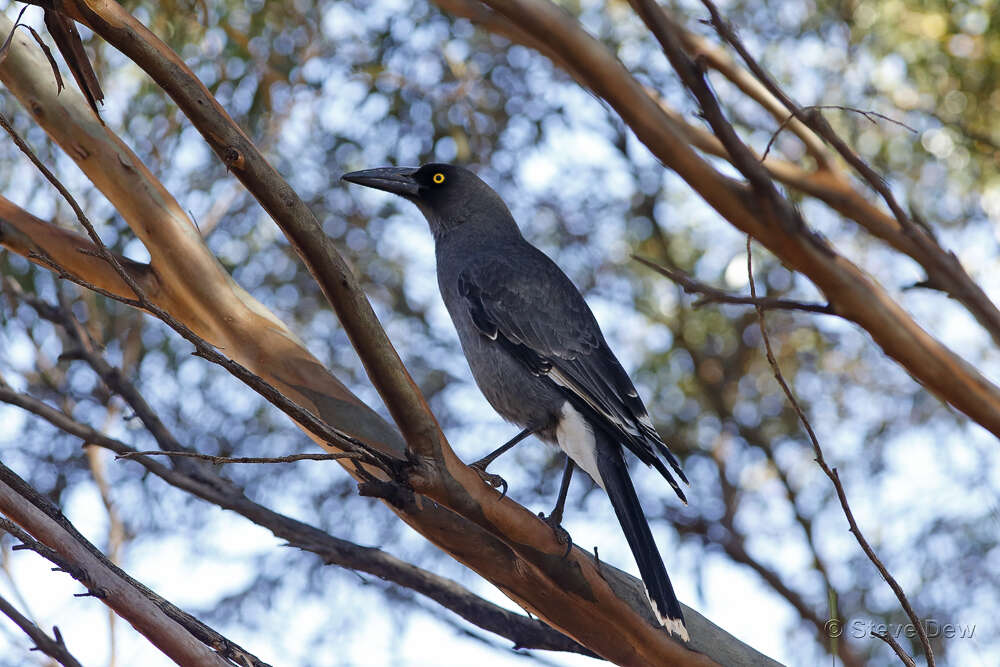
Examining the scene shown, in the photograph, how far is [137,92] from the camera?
4.87m

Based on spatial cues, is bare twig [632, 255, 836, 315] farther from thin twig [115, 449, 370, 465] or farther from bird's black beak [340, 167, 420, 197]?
bird's black beak [340, 167, 420, 197]

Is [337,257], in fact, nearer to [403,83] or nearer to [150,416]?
[150,416]

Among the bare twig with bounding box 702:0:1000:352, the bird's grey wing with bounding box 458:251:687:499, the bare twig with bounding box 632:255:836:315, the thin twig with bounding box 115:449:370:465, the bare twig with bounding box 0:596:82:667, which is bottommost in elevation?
the bare twig with bounding box 0:596:82:667

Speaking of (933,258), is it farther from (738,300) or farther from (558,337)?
(558,337)

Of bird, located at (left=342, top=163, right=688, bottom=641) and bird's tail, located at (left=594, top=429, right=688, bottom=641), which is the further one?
bird, located at (left=342, top=163, right=688, bottom=641)

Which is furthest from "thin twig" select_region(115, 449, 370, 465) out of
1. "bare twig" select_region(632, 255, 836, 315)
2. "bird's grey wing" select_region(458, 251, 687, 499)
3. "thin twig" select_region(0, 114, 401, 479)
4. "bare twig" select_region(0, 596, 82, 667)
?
"bird's grey wing" select_region(458, 251, 687, 499)

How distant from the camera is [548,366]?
3.42 metres

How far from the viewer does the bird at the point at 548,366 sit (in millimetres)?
3117

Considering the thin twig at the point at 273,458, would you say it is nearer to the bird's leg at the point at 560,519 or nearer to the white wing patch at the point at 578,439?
the bird's leg at the point at 560,519

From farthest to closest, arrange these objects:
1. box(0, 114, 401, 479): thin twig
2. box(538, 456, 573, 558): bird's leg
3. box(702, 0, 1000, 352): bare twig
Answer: box(538, 456, 573, 558): bird's leg < box(0, 114, 401, 479): thin twig < box(702, 0, 1000, 352): bare twig

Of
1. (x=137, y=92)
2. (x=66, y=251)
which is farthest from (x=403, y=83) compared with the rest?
(x=66, y=251)

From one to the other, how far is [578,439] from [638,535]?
498 mm

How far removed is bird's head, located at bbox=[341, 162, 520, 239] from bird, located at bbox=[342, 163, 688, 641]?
36 millimetres

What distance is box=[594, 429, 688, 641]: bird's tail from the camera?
2.65m
